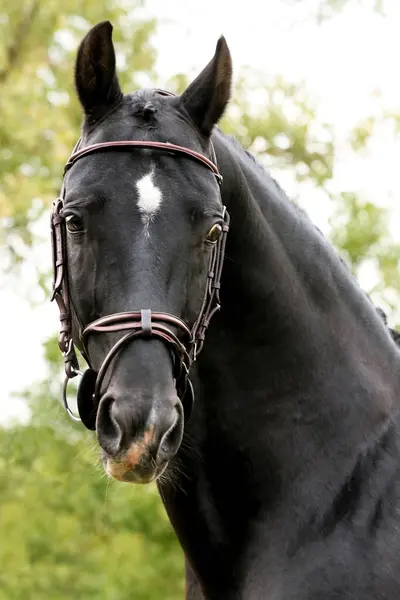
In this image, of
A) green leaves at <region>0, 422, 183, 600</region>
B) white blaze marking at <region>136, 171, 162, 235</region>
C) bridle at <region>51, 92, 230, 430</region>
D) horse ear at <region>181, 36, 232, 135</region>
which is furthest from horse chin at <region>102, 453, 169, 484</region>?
green leaves at <region>0, 422, 183, 600</region>

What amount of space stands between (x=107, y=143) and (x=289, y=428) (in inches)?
57.1

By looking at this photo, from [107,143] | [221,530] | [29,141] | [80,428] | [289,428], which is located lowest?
[80,428]

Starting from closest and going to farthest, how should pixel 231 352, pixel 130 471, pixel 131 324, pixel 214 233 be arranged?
pixel 130 471, pixel 131 324, pixel 214 233, pixel 231 352

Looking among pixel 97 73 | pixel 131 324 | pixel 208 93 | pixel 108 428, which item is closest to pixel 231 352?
pixel 131 324

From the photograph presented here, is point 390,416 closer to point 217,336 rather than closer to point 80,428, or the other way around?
point 217,336

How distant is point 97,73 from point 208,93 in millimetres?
488

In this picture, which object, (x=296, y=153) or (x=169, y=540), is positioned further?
(x=296, y=153)

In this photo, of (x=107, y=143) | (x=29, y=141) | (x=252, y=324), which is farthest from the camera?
(x=29, y=141)

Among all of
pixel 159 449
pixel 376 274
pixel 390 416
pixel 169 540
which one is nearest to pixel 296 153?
pixel 376 274

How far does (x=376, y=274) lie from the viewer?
11.9 metres

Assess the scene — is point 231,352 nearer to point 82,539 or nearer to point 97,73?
point 97,73

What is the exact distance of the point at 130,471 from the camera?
331 centimetres

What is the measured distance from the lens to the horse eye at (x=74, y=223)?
3.65 metres

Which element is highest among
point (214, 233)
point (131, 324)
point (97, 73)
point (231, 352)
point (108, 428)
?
point (97, 73)
